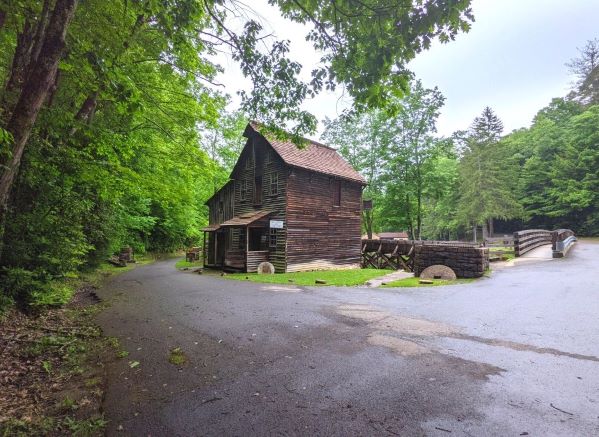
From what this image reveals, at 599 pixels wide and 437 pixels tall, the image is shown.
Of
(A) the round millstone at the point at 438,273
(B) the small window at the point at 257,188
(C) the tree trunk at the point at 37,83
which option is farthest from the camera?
(B) the small window at the point at 257,188

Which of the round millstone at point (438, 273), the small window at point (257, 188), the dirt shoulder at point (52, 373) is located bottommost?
the dirt shoulder at point (52, 373)

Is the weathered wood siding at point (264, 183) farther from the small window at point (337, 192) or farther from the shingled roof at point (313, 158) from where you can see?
the small window at point (337, 192)

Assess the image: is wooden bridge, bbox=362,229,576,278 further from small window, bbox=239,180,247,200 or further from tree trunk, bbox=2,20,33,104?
tree trunk, bbox=2,20,33,104

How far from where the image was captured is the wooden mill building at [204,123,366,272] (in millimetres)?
17547

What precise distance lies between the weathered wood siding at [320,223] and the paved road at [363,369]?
1015 cm

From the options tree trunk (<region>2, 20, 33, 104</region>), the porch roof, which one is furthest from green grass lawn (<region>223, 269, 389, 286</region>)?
tree trunk (<region>2, 20, 33, 104</region>)

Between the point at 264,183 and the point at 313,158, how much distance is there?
12.2ft

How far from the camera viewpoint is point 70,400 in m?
3.25

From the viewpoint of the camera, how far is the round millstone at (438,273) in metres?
11.6

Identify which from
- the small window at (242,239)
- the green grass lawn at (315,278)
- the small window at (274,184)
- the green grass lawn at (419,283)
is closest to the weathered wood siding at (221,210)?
the small window at (242,239)

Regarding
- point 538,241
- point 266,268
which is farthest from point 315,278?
point 538,241

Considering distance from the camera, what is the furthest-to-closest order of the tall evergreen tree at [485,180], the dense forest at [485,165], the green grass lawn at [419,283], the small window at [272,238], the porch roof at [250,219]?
the tall evergreen tree at [485,180]
the dense forest at [485,165]
the small window at [272,238]
the porch roof at [250,219]
the green grass lawn at [419,283]

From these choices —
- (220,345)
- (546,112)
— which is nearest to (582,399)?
(220,345)

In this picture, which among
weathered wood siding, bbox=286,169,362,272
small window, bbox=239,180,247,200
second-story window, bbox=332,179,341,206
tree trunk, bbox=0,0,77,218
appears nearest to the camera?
tree trunk, bbox=0,0,77,218
